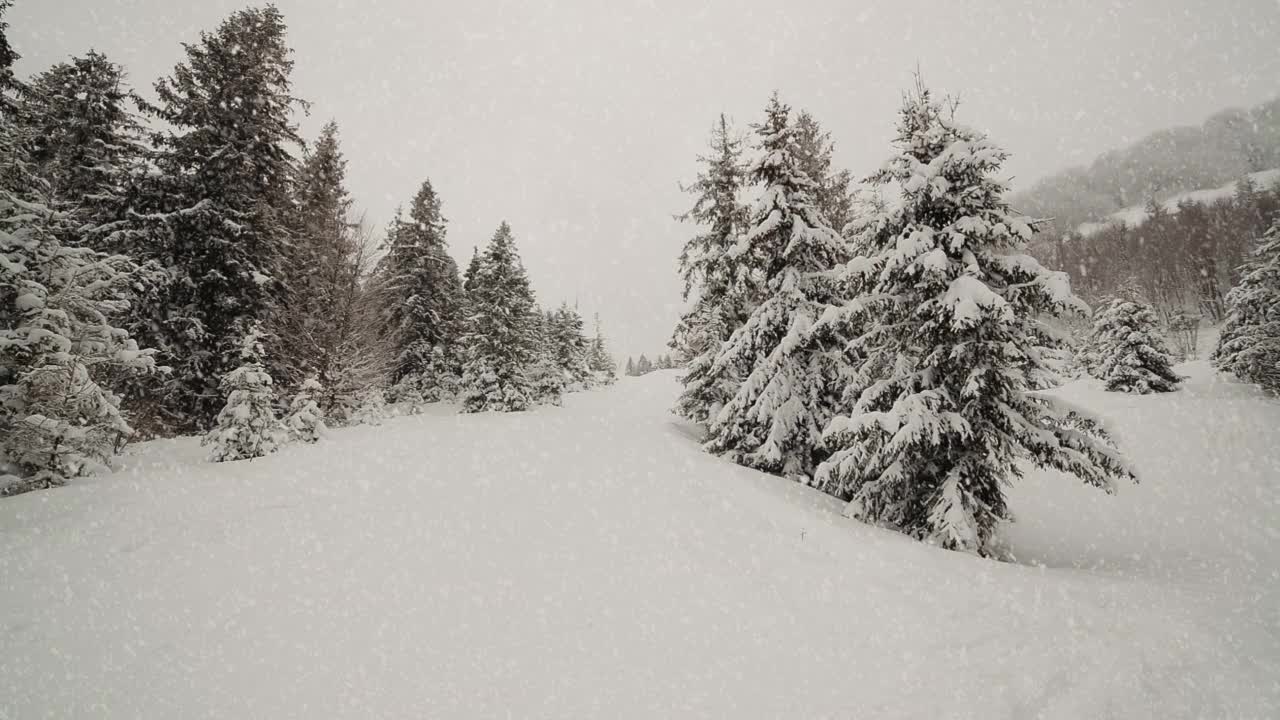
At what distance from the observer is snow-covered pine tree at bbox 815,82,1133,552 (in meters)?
9.23

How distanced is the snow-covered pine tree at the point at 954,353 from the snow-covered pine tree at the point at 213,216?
17.2 meters

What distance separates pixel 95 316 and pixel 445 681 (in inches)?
397

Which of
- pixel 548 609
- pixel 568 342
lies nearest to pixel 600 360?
pixel 568 342

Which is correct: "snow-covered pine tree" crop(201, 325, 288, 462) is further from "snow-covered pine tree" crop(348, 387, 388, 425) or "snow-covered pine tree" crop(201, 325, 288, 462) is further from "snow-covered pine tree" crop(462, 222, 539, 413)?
"snow-covered pine tree" crop(462, 222, 539, 413)

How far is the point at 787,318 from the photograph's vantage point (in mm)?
14453

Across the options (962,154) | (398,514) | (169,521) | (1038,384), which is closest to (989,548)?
(1038,384)

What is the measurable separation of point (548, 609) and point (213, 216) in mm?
16925

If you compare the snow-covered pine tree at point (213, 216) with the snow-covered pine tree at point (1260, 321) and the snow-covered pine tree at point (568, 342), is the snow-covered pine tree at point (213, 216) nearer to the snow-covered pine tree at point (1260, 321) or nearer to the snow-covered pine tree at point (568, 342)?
the snow-covered pine tree at point (568, 342)

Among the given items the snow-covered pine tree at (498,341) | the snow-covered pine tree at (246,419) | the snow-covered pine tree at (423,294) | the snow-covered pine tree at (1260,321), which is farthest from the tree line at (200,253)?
the snow-covered pine tree at (1260,321)

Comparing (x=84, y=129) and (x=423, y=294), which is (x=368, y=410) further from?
(x=84, y=129)

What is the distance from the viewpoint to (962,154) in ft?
31.0

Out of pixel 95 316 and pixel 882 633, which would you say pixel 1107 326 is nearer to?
pixel 882 633

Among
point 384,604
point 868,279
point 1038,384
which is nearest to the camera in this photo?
point 384,604

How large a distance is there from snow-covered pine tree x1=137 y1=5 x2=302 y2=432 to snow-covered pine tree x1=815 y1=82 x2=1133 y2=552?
17.2 meters
